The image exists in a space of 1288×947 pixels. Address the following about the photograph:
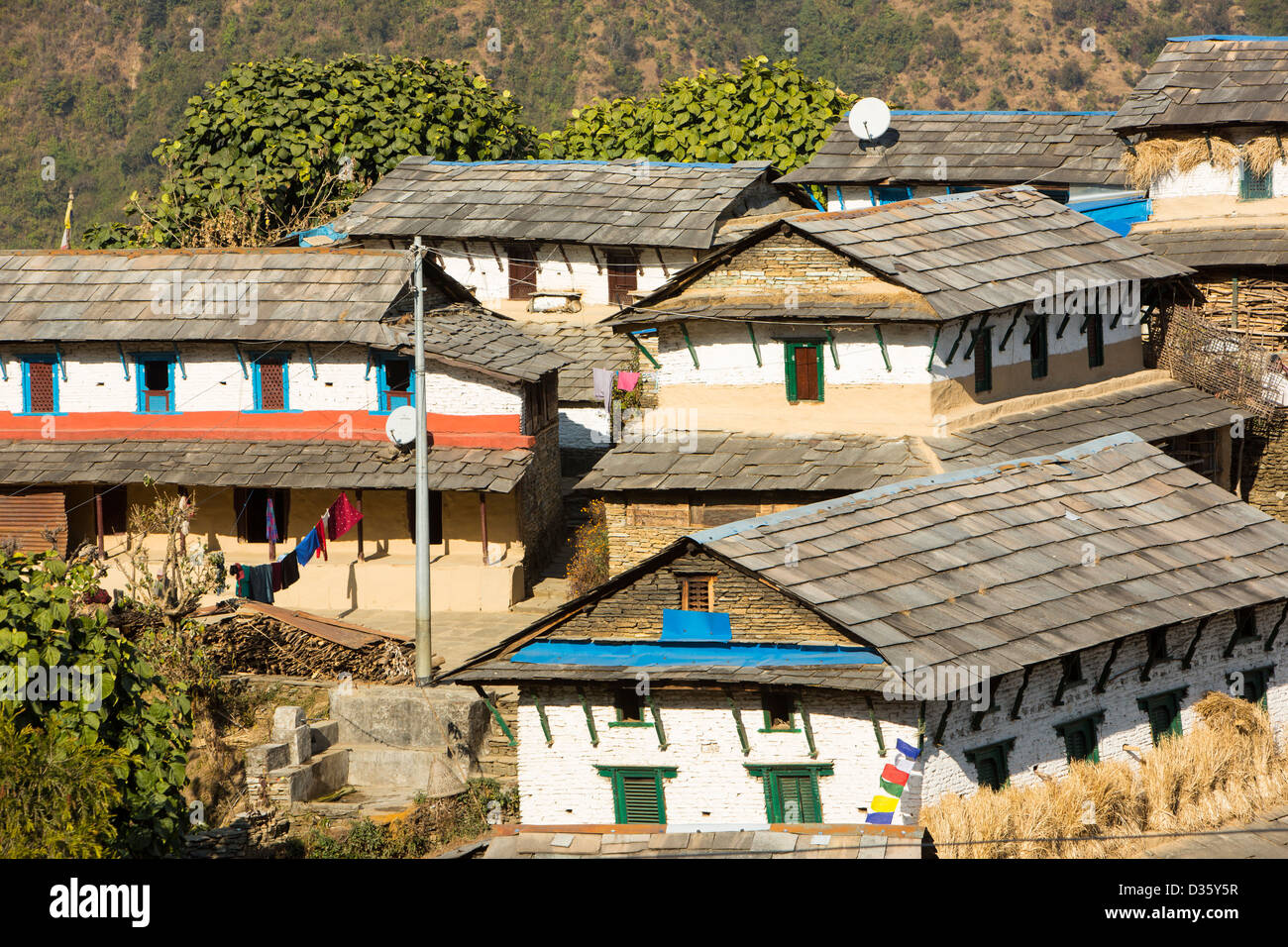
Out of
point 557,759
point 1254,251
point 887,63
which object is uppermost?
point 887,63

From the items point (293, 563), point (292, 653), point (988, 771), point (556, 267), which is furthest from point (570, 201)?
point (988, 771)

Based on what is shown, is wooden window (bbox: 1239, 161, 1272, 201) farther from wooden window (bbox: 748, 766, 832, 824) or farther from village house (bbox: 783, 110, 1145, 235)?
wooden window (bbox: 748, 766, 832, 824)

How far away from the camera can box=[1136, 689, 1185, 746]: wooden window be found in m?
28.5

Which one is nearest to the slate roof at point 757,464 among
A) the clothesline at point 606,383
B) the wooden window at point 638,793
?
the clothesline at point 606,383

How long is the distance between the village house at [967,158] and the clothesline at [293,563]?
A: 18390 millimetres

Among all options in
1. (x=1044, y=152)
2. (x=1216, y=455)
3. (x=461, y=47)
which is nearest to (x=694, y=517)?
(x=1216, y=455)

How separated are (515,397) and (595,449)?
7.76 metres

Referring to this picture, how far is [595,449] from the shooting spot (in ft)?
154

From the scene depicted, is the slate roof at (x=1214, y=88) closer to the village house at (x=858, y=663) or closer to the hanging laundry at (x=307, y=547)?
the village house at (x=858, y=663)

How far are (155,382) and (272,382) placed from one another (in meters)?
2.68

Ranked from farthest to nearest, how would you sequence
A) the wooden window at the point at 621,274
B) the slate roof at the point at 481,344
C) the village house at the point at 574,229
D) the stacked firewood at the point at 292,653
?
1. the wooden window at the point at 621,274
2. the village house at the point at 574,229
3. the slate roof at the point at 481,344
4. the stacked firewood at the point at 292,653

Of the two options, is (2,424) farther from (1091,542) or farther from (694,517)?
(1091,542)

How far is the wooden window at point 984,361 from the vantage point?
36.3 metres

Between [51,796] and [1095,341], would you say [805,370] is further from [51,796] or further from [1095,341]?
[51,796]
